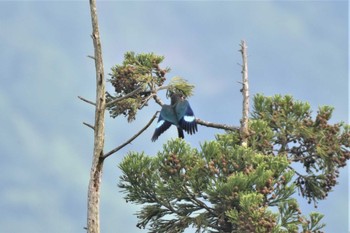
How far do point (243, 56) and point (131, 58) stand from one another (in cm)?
279

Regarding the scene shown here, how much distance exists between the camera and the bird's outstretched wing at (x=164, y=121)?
17453mm

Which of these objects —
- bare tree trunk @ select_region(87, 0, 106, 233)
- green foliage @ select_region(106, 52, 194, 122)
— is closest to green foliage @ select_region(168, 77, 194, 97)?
green foliage @ select_region(106, 52, 194, 122)

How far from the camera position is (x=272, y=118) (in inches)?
795

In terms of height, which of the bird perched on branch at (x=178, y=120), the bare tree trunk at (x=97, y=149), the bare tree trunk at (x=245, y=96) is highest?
the bare tree trunk at (x=245, y=96)

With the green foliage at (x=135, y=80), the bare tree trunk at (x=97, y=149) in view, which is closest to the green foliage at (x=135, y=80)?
the green foliage at (x=135, y=80)

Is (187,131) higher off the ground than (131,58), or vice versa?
(131,58)

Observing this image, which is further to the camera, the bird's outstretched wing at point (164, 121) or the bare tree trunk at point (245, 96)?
the bare tree trunk at point (245, 96)

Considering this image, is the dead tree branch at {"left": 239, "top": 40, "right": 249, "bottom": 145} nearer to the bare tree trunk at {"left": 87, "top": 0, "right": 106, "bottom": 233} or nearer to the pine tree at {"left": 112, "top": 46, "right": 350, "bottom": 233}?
the pine tree at {"left": 112, "top": 46, "right": 350, "bottom": 233}

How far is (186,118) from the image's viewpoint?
17.6m

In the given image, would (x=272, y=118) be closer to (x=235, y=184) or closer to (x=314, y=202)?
(x=314, y=202)

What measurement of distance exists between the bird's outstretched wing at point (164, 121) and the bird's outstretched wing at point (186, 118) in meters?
0.12

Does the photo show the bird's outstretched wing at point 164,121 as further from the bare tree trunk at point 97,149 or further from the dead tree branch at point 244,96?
the bare tree trunk at point 97,149

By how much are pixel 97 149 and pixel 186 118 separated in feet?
12.2

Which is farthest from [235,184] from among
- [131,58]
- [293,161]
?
[131,58]
